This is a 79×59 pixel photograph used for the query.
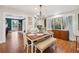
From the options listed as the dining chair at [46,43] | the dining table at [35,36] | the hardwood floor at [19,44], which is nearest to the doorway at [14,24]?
the hardwood floor at [19,44]

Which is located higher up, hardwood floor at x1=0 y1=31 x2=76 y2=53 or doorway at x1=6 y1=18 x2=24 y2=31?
doorway at x1=6 y1=18 x2=24 y2=31

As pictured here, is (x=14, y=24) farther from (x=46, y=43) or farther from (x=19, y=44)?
(x=46, y=43)

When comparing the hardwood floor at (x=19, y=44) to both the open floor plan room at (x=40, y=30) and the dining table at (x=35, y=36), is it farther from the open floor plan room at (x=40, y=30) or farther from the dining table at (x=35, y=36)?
the dining table at (x=35, y=36)

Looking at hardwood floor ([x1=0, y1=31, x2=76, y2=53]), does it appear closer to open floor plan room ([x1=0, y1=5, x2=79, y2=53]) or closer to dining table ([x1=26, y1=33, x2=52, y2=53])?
open floor plan room ([x1=0, y1=5, x2=79, y2=53])

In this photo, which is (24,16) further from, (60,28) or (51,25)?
(60,28)

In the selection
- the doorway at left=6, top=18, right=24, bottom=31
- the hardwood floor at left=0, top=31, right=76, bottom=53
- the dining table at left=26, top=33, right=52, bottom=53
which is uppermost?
the doorway at left=6, top=18, right=24, bottom=31

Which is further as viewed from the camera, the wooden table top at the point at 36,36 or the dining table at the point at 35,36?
the wooden table top at the point at 36,36

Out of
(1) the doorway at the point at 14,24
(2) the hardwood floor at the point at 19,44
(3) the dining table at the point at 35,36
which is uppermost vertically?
(1) the doorway at the point at 14,24

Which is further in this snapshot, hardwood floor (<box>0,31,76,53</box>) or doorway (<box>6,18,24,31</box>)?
hardwood floor (<box>0,31,76,53</box>)

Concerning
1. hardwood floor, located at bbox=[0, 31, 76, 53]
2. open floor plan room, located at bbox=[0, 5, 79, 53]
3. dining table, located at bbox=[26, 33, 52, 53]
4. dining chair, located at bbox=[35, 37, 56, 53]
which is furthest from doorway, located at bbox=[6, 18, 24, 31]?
dining chair, located at bbox=[35, 37, 56, 53]

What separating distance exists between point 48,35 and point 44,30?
10.6 inches

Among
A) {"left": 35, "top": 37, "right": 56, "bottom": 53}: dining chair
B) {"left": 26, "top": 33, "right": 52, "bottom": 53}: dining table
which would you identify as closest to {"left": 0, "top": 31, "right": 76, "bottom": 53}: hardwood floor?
{"left": 35, "top": 37, "right": 56, "bottom": 53}: dining chair

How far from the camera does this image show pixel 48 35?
2957mm
